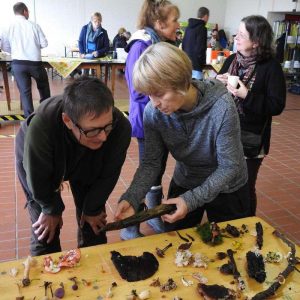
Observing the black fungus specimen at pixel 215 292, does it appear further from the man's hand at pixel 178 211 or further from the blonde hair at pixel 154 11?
the blonde hair at pixel 154 11

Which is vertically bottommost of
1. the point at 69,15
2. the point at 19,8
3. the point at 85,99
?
the point at 85,99

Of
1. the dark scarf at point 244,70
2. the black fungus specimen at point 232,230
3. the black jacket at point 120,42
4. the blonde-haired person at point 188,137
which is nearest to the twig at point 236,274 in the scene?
the black fungus specimen at point 232,230

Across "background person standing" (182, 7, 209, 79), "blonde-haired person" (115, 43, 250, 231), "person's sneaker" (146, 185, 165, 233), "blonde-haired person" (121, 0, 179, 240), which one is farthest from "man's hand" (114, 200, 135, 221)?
"background person standing" (182, 7, 209, 79)

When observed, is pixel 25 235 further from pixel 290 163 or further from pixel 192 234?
pixel 290 163

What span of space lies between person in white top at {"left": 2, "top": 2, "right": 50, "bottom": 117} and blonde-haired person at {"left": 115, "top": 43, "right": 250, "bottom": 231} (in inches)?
151

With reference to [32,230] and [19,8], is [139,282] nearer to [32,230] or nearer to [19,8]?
[32,230]

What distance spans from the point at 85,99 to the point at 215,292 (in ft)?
2.44

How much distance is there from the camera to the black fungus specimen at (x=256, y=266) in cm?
122

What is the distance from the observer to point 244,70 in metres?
2.14

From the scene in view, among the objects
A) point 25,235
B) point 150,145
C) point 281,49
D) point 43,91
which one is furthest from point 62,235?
point 281,49

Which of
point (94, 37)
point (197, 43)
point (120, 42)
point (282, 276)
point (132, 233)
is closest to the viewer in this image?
point (282, 276)

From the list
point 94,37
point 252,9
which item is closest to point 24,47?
point 94,37

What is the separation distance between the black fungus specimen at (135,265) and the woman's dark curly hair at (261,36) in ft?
4.33

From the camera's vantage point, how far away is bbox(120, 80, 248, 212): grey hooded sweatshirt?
4.76ft
